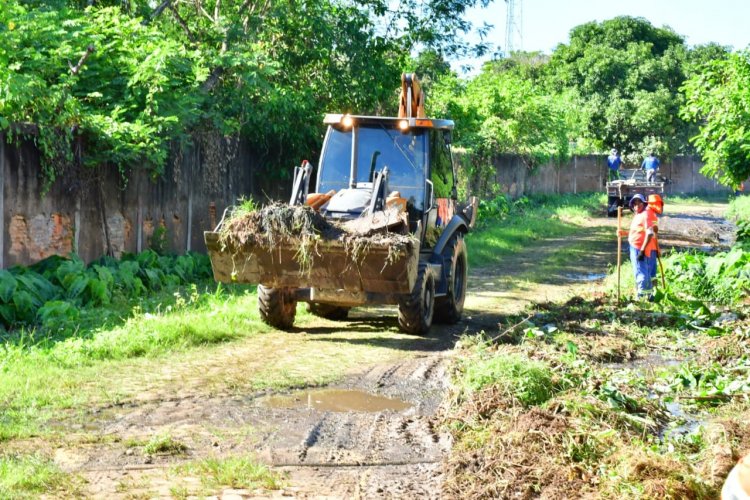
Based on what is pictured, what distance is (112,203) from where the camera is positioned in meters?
14.3

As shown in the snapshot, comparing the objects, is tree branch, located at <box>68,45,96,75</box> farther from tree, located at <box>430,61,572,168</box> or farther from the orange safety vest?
tree, located at <box>430,61,572,168</box>

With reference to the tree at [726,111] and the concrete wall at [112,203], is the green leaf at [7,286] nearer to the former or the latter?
the concrete wall at [112,203]

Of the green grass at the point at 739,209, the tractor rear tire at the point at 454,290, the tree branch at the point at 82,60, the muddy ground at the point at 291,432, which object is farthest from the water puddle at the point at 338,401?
the green grass at the point at 739,209

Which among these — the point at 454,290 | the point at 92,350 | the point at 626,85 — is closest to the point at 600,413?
the point at 92,350

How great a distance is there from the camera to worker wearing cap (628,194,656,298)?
43.5ft

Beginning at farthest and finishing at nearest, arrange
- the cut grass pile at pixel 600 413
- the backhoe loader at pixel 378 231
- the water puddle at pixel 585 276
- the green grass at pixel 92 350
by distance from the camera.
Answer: the water puddle at pixel 585 276 < the backhoe loader at pixel 378 231 < the green grass at pixel 92 350 < the cut grass pile at pixel 600 413

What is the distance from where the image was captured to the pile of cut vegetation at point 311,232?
9.87 meters

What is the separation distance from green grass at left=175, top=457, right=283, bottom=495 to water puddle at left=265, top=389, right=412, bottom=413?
5.59 ft

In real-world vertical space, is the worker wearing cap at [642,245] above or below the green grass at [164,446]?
above

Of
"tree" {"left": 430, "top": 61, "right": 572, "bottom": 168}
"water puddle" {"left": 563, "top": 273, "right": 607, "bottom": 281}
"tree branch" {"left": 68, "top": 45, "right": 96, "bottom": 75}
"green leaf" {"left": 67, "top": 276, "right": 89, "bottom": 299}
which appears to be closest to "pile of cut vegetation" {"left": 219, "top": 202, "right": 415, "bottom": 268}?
"green leaf" {"left": 67, "top": 276, "right": 89, "bottom": 299}

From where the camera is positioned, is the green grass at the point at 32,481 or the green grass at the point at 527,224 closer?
the green grass at the point at 32,481

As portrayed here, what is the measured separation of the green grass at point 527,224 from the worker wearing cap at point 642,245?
529 centimetres

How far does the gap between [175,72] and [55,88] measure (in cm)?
283

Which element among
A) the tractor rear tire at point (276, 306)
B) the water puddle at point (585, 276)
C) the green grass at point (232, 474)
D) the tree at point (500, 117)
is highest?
the tree at point (500, 117)
